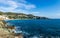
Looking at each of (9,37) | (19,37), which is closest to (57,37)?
(19,37)

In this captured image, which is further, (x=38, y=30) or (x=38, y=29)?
(x=38, y=29)

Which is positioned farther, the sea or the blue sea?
the blue sea

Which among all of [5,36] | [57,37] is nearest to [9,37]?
[5,36]

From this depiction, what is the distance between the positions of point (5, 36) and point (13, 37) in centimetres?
94

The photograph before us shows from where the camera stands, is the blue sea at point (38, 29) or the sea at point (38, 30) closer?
the sea at point (38, 30)

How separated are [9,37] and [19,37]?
5.77 ft

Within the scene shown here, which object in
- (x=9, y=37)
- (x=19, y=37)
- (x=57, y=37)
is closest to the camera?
(x=9, y=37)

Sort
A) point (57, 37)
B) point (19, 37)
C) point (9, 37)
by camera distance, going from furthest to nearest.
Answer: point (57, 37)
point (19, 37)
point (9, 37)

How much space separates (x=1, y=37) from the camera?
18.7 meters

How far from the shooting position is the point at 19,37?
2006 centimetres

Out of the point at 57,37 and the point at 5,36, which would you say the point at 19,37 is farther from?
the point at 57,37

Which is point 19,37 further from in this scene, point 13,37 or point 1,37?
point 1,37

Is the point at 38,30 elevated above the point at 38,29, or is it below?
above

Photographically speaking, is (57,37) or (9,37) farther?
(57,37)
